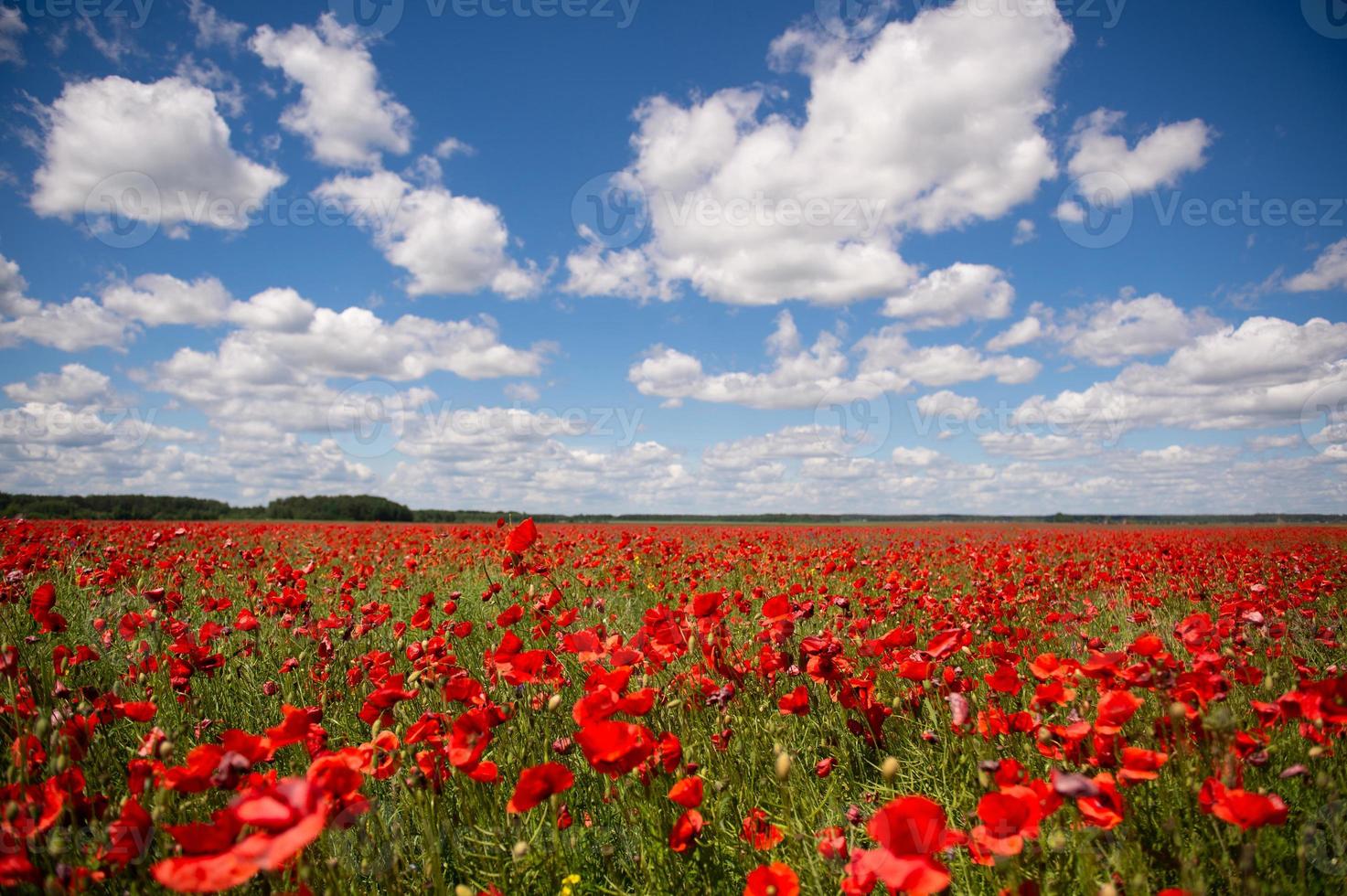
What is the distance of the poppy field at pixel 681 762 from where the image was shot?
1390 millimetres

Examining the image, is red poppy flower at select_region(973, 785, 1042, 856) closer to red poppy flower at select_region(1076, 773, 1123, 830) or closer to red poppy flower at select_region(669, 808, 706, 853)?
red poppy flower at select_region(1076, 773, 1123, 830)

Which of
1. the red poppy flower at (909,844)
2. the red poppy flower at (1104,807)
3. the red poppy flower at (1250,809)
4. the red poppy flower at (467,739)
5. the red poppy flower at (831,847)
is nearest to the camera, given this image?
the red poppy flower at (909,844)

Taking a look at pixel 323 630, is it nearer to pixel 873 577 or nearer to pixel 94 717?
pixel 94 717

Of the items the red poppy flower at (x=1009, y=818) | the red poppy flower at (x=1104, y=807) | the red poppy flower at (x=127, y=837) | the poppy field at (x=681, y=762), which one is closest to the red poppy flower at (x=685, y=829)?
the poppy field at (x=681, y=762)

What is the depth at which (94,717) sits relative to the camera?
6.85 feet

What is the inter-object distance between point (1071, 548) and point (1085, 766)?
9.46m

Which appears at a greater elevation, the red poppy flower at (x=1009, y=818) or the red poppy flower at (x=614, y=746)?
the red poppy flower at (x=614, y=746)

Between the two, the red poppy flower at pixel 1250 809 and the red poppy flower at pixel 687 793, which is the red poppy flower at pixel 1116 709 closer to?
the red poppy flower at pixel 1250 809

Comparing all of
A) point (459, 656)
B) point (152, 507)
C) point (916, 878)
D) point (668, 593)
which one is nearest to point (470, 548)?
point (668, 593)

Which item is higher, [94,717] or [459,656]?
[94,717]

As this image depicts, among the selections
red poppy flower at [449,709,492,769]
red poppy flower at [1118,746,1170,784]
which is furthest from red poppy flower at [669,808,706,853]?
red poppy flower at [1118,746,1170,784]

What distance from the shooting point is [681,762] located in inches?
82.6

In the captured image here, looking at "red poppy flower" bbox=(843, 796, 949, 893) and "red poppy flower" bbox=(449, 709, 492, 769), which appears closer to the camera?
"red poppy flower" bbox=(843, 796, 949, 893)

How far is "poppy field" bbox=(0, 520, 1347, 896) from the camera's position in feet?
4.56
